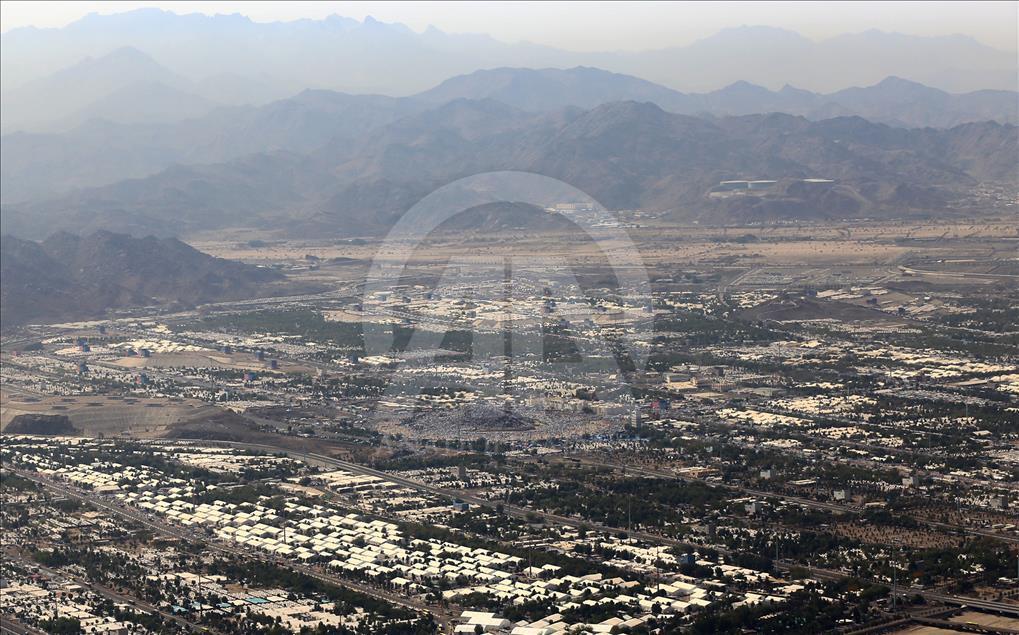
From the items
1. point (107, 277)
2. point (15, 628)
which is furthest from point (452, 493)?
point (107, 277)

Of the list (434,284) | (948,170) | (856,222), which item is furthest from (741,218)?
(434,284)

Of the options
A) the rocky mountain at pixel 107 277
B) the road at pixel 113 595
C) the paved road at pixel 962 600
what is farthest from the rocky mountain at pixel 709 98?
the paved road at pixel 962 600

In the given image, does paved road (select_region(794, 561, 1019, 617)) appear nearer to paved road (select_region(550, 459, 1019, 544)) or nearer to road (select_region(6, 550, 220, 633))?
paved road (select_region(550, 459, 1019, 544))

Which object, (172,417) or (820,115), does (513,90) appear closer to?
(820,115)

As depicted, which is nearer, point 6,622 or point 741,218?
point 6,622

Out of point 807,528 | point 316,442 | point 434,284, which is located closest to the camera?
point 807,528

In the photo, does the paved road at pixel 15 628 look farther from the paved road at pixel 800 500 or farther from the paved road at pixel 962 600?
the paved road at pixel 800 500

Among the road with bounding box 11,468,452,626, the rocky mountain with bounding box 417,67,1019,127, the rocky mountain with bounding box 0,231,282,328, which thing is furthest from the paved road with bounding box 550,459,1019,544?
the rocky mountain with bounding box 417,67,1019,127
